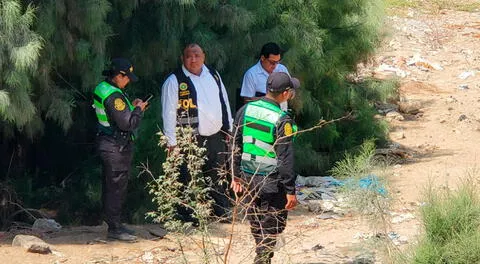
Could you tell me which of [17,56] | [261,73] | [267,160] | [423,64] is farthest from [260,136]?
[423,64]

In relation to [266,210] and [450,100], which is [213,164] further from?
[450,100]

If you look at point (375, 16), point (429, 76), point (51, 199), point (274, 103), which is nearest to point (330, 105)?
point (375, 16)

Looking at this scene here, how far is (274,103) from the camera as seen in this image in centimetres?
677

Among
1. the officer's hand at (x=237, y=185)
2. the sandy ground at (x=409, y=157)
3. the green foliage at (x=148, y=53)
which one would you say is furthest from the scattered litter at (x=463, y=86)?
the officer's hand at (x=237, y=185)

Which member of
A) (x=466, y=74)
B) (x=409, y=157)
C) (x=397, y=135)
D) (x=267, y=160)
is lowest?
(x=409, y=157)

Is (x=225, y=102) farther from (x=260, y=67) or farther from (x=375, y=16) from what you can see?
(x=375, y=16)

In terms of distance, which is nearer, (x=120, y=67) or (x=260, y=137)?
(x=260, y=137)

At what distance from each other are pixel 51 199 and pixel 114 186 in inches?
76.0

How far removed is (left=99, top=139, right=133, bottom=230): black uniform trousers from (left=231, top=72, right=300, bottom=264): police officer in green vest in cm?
146

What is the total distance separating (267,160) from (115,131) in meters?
1.74

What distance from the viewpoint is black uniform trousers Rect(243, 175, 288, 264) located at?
6.71 metres

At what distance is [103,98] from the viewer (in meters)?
7.93

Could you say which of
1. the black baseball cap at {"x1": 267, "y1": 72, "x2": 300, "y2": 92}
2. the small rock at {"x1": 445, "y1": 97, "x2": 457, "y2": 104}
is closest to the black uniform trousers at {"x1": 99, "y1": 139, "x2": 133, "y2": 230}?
the black baseball cap at {"x1": 267, "y1": 72, "x2": 300, "y2": 92}

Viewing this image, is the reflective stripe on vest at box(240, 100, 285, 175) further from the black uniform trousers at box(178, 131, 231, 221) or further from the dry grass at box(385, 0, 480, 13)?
the dry grass at box(385, 0, 480, 13)
